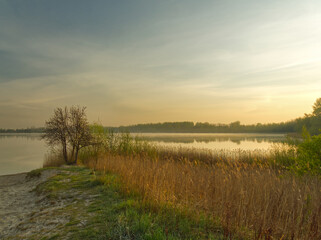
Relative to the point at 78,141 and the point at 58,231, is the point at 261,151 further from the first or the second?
the point at 58,231

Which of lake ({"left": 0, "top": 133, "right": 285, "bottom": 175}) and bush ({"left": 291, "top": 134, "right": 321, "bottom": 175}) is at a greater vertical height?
bush ({"left": 291, "top": 134, "right": 321, "bottom": 175})

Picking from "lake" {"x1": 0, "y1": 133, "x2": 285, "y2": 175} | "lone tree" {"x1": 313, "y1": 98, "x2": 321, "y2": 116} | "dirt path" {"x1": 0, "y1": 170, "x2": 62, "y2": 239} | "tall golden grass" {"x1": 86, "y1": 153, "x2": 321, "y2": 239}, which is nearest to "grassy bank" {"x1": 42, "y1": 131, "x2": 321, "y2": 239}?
"tall golden grass" {"x1": 86, "y1": 153, "x2": 321, "y2": 239}

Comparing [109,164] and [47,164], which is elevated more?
[109,164]

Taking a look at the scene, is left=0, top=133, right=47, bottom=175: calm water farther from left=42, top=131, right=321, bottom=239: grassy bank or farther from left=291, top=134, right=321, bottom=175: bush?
left=291, top=134, right=321, bottom=175: bush

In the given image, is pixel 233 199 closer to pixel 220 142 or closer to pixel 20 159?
pixel 20 159

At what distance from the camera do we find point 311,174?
25.2ft

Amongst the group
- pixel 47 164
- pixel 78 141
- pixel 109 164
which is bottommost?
pixel 47 164

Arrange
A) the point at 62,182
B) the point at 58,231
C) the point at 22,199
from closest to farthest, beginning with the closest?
the point at 58,231 < the point at 22,199 < the point at 62,182

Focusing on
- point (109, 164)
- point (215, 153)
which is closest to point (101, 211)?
point (109, 164)

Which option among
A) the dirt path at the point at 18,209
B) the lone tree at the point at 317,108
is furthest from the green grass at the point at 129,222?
the lone tree at the point at 317,108

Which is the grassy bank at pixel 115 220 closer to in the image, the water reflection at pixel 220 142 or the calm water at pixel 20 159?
the calm water at pixel 20 159

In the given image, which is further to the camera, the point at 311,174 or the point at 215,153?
the point at 215,153

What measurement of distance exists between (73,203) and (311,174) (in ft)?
25.1

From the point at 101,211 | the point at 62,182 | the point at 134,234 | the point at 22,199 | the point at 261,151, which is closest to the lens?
the point at 134,234
